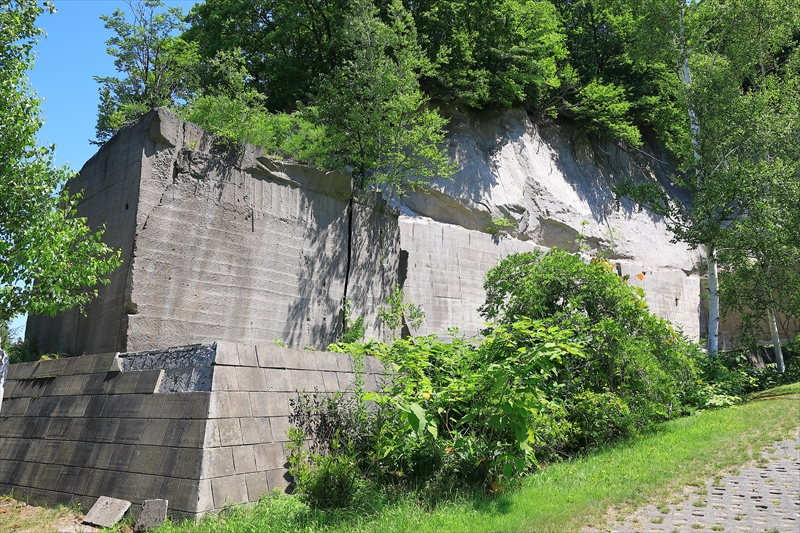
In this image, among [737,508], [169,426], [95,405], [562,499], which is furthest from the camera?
[95,405]

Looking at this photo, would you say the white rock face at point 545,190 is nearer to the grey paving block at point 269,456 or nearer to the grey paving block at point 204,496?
the grey paving block at point 269,456

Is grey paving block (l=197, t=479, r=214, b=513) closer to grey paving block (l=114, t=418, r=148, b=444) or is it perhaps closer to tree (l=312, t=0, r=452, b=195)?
grey paving block (l=114, t=418, r=148, b=444)

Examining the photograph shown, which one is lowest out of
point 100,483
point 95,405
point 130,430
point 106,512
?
point 106,512

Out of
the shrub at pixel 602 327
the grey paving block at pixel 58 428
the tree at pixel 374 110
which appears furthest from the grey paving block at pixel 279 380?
the tree at pixel 374 110

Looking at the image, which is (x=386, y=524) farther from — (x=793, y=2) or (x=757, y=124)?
(x=793, y=2)

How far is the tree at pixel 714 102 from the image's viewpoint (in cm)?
1550

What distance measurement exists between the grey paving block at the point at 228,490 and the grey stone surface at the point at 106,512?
0.93 meters

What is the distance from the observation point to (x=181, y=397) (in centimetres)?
603

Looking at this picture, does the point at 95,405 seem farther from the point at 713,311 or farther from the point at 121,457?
the point at 713,311

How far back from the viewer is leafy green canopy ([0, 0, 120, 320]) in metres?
7.46

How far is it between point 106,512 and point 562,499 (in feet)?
13.8

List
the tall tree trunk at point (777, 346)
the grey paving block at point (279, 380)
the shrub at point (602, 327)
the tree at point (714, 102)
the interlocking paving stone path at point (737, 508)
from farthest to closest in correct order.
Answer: the tree at point (714, 102) → the tall tree trunk at point (777, 346) → the shrub at point (602, 327) → the grey paving block at point (279, 380) → the interlocking paving stone path at point (737, 508)

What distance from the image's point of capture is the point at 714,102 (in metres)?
16.0

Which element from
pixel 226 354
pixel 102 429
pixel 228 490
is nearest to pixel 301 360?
pixel 226 354
